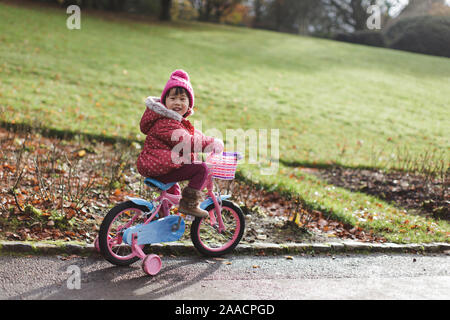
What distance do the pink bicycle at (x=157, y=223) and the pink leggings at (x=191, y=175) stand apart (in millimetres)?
80

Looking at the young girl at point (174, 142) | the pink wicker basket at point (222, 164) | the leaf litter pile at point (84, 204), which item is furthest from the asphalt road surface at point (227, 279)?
the pink wicker basket at point (222, 164)

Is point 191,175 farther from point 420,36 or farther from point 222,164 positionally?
point 420,36

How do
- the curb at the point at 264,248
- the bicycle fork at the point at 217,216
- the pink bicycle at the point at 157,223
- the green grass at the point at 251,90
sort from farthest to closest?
the green grass at the point at 251,90 < the bicycle fork at the point at 217,216 < the curb at the point at 264,248 < the pink bicycle at the point at 157,223

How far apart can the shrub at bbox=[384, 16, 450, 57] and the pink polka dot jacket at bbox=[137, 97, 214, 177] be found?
22614 mm

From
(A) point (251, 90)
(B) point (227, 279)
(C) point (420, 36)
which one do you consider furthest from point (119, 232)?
(C) point (420, 36)

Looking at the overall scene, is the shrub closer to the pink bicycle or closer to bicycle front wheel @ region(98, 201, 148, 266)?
the pink bicycle

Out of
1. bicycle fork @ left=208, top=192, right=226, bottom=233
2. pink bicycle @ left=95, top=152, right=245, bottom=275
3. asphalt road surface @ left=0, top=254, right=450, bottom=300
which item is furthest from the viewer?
bicycle fork @ left=208, top=192, right=226, bottom=233

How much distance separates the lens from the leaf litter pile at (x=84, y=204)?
5.09 metres

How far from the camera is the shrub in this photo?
85.0 feet

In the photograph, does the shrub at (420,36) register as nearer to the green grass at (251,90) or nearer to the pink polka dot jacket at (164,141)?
the green grass at (251,90)

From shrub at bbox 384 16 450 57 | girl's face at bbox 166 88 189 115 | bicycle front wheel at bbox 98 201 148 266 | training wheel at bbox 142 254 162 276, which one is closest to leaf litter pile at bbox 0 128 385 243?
bicycle front wheel at bbox 98 201 148 266

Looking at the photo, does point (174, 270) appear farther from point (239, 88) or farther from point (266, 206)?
point (239, 88)
